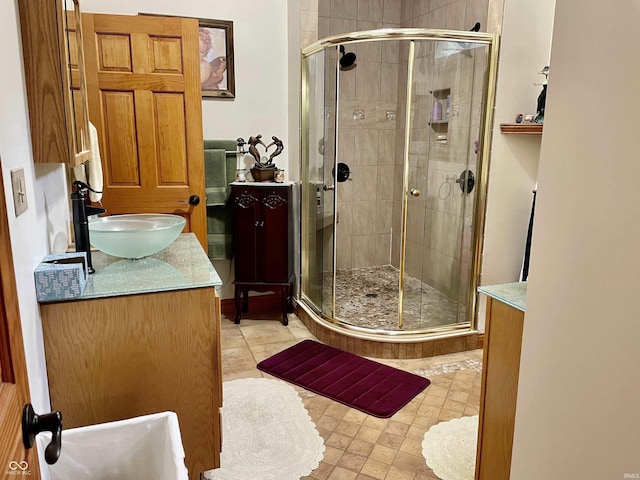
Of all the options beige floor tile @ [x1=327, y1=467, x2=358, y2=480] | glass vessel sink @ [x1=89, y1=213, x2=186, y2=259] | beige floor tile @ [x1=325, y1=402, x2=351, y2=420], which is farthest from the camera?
beige floor tile @ [x1=325, y1=402, x2=351, y2=420]

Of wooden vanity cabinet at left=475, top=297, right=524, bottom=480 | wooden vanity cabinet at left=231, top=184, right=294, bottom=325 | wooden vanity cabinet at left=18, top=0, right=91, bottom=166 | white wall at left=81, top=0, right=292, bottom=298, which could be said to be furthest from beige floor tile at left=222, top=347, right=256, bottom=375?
wooden vanity cabinet at left=18, top=0, right=91, bottom=166

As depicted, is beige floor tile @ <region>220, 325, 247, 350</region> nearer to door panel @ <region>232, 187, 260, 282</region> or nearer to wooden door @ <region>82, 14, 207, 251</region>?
door panel @ <region>232, 187, 260, 282</region>

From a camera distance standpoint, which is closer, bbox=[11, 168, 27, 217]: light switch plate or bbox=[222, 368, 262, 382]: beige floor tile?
bbox=[11, 168, 27, 217]: light switch plate

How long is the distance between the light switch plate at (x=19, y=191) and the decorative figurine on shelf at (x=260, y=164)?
227 cm

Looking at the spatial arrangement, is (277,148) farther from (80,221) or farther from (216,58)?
(80,221)

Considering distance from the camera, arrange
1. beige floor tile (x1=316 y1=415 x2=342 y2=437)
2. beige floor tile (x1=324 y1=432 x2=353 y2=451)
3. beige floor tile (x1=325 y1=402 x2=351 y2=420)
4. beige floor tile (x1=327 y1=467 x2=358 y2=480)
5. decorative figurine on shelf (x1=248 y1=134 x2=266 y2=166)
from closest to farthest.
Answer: beige floor tile (x1=327 y1=467 x2=358 y2=480), beige floor tile (x1=324 y1=432 x2=353 y2=451), beige floor tile (x1=316 y1=415 x2=342 y2=437), beige floor tile (x1=325 y1=402 x2=351 y2=420), decorative figurine on shelf (x1=248 y1=134 x2=266 y2=166)

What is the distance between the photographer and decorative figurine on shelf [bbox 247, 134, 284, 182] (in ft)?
11.7

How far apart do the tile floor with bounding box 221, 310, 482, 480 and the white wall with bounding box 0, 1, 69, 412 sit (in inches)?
47.4

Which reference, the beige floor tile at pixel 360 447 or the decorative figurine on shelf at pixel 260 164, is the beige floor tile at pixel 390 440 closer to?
the beige floor tile at pixel 360 447

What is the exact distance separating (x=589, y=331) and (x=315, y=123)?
2706 mm

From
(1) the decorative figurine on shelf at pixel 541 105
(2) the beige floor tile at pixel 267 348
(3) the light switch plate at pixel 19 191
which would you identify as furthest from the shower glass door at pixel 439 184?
(3) the light switch plate at pixel 19 191

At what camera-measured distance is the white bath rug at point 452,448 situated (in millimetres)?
2047

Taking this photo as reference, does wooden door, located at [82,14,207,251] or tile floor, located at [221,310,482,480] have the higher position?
wooden door, located at [82,14,207,251]

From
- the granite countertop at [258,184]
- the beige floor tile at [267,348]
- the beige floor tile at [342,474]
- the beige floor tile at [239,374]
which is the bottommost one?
the beige floor tile at [342,474]
